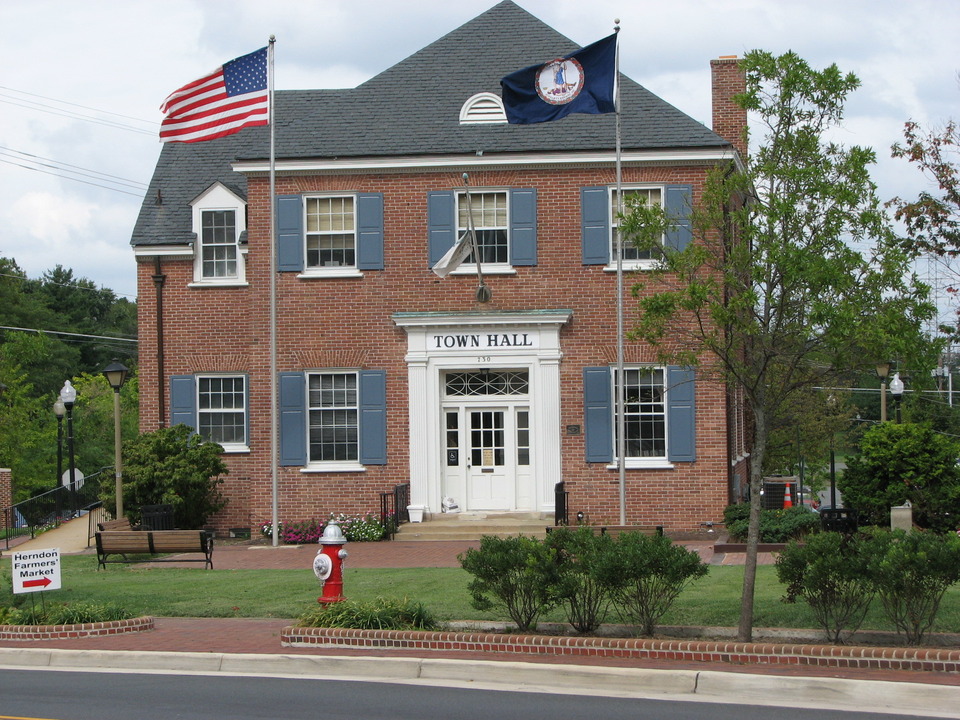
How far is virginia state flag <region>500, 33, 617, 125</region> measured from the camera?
19.1 meters

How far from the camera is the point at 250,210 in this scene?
75.4ft

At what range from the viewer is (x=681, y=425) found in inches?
859

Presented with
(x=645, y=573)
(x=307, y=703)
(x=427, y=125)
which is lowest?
(x=307, y=703)

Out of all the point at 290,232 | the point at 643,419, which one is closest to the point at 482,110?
the point at 290,232

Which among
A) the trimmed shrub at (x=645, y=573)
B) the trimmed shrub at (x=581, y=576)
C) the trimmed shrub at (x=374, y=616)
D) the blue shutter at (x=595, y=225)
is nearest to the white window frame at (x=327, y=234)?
the blue shutter at (x=595, y=225)

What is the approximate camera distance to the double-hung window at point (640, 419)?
21844 millimetres

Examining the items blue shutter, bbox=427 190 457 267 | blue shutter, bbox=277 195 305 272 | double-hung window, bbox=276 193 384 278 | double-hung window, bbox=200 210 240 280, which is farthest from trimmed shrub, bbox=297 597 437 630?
double-hung window, bbox=200 210 240 280

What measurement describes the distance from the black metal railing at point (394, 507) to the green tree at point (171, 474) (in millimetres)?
3219

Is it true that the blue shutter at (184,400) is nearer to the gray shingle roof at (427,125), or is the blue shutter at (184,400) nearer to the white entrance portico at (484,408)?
the gray shingle roof at (427,125)

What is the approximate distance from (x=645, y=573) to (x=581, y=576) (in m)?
0.66

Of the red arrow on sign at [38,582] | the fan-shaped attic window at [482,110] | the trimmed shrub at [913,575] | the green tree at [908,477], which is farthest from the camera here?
the fan-shaped attic window at [482,110]

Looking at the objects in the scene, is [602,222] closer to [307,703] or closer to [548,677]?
[548,677]

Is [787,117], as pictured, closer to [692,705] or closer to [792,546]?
[792,546]

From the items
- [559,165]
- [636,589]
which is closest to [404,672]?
[636,589]
